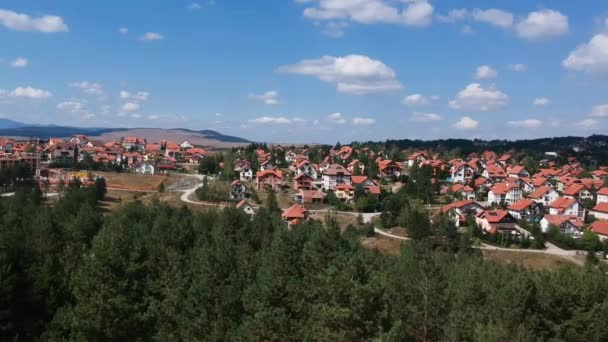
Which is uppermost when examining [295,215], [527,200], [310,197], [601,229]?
[527,200]

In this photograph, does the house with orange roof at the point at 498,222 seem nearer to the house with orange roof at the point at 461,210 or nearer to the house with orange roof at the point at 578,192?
the house with orange roof at the point at 461,210

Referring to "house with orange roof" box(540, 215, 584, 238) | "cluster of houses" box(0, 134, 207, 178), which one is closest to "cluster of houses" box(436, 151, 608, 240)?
"house with orange roof" box(540, 215, 584, 238)

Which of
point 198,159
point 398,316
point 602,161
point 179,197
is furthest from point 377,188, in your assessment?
point 602,161

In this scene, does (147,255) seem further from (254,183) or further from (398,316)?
(254,183)

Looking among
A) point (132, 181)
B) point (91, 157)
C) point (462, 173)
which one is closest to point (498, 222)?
point (462, 173)

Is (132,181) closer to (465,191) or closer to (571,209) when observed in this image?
Answer: (465,191)

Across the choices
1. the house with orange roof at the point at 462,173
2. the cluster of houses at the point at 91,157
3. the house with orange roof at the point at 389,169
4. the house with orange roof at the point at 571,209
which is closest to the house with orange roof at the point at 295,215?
the house with orange roof at the point at 571,209
